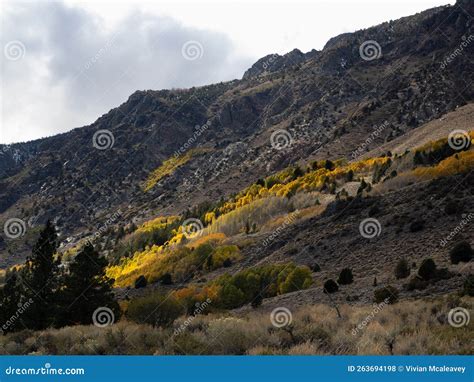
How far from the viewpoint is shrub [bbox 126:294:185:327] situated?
733 inches

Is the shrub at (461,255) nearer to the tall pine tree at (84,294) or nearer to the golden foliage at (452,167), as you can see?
the golden foliage at (452,167)

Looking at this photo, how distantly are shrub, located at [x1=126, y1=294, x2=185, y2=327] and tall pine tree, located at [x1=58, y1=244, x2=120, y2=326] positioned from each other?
6.00 meters

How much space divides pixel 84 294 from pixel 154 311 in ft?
28.5

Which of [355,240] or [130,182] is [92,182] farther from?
[355,240]

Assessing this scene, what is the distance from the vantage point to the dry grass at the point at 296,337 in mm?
11156

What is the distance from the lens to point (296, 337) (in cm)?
1273

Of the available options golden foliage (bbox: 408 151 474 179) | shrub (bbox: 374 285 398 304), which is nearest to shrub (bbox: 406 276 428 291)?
shrub (bbox: 374 285 398 304)

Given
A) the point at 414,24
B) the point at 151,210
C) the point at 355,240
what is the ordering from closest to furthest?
1. the point at 355,240
2. the point at 151,210
3. the point at 414,24

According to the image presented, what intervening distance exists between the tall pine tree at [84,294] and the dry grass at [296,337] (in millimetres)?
8165

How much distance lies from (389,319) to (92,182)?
17788 cm

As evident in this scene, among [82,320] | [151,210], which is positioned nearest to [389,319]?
[82,320]

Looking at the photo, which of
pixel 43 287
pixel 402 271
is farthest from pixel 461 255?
pixel 43 287

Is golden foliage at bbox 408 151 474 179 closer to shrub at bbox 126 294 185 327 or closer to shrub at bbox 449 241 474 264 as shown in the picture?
shrub at bbox 449 241 474 264

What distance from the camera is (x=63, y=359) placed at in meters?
9.38
